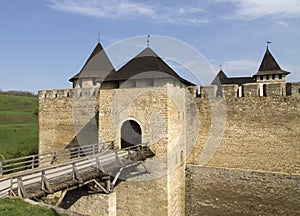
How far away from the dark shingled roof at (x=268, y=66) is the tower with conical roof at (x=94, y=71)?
31.0ft

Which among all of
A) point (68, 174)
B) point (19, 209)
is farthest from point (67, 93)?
point (19, 209)

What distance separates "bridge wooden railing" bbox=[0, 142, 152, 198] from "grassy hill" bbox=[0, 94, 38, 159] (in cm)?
1114

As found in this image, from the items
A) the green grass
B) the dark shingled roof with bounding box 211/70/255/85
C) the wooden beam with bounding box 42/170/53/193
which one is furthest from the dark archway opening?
the dark shingled roof with bounding box 211/70/255/85

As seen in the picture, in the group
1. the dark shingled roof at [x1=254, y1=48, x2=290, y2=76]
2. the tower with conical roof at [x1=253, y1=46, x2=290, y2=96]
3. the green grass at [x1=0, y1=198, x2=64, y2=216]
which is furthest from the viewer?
the dark shingled roof at [x1=254, y1=48, x2=290, y2=76]

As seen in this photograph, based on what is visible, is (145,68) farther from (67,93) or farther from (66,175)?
(67,93)

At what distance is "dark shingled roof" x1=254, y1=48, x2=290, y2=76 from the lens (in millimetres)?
18109

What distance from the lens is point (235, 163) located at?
37.6 ft

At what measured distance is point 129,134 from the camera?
11.4m

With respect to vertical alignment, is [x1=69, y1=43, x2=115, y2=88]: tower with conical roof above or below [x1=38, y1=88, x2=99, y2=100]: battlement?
above

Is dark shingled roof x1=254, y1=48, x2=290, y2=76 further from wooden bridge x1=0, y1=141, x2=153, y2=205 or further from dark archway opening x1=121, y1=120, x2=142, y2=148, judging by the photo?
wooden bridge x1=0, y1=141, x2=153, y2=205

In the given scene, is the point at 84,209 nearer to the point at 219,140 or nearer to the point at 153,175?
the point at 153,175

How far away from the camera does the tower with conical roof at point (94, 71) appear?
48.3 ft

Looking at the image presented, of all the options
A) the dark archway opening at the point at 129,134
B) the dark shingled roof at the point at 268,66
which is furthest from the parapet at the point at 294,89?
the dark shingled roof at the point at 268,66

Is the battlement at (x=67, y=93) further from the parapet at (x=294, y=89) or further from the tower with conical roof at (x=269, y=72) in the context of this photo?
the tower with conical roof at (x=269, y=72)
